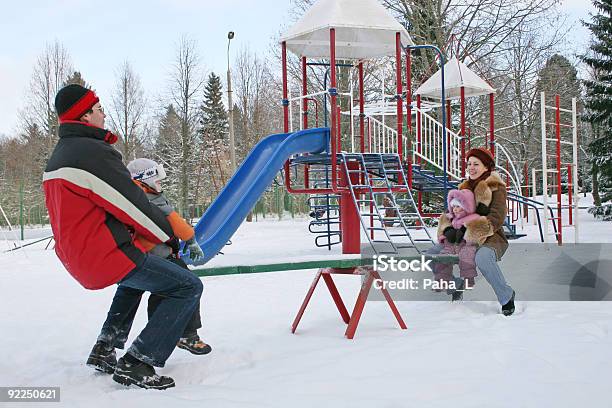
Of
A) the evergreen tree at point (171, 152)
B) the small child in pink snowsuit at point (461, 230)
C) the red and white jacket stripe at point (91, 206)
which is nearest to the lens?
the red and white jacket stripe at point (91, 206)

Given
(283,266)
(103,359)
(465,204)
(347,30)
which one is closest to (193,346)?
(103,359)

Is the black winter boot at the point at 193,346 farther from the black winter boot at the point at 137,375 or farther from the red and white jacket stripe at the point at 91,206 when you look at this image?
the red and white jacket stripe at the point at 91,206

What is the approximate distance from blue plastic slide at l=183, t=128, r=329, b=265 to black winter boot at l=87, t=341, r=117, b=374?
2.25 m

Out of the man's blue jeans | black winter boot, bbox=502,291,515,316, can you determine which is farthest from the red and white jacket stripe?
black winter boot, bbox=502,291,515,316

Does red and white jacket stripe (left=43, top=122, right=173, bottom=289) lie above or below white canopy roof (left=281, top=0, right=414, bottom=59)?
below

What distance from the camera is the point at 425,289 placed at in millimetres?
6383

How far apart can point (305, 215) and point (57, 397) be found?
26744 mm

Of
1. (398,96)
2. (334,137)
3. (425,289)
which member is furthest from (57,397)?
(398,96)

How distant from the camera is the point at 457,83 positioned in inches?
482

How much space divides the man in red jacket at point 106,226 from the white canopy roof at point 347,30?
585 cm

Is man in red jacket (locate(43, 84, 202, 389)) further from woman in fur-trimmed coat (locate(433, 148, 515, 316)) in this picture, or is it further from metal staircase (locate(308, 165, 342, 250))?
metal staircase (locate(308, 165, 342, 250))

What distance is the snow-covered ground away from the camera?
306 cm

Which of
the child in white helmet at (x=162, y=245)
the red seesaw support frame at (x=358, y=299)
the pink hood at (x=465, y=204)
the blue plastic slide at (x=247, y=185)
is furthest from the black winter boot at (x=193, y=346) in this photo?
the pink hood at (x=465, y=204)

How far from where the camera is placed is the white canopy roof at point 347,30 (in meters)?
8.54
